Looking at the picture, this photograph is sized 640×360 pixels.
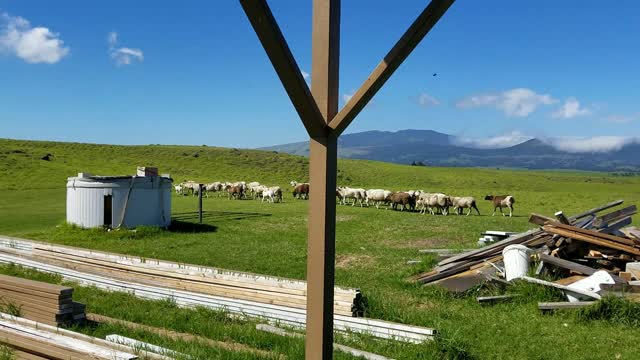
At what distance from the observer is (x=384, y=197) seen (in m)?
37.3

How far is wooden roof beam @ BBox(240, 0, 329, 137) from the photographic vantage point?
3.50 metres

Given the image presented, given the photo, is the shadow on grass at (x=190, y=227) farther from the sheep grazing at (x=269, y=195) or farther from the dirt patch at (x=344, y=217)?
the sheep grazing at (x=269, y=195)

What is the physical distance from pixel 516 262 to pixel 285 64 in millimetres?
8408

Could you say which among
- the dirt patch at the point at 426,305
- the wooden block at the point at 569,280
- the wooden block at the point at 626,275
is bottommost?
the dirt patch at the point at 426,305

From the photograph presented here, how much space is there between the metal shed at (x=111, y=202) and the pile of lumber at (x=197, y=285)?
561 centimetres

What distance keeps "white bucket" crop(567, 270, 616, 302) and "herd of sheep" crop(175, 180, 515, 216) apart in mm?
22311

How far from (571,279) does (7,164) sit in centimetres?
6280

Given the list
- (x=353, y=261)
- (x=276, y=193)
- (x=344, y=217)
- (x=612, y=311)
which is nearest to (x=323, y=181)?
(x=612, y=311)

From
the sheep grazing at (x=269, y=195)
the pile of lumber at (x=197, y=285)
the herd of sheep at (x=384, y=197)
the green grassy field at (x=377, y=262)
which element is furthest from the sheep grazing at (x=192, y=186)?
the pile of lumber at (x=197, y=285)

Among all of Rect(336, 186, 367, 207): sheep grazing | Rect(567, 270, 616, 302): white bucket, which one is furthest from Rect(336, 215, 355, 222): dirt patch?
Rect(567, 270, 616, 302): white bucket

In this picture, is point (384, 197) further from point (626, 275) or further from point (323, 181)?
point (323, 181)

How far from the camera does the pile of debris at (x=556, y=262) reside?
1006 cm

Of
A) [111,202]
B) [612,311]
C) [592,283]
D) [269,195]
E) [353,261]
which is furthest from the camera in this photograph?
[269,195]

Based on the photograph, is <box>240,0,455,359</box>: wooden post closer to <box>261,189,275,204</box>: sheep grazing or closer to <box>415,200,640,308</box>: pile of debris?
<box>415,200,640,308</box>: pile of debris
